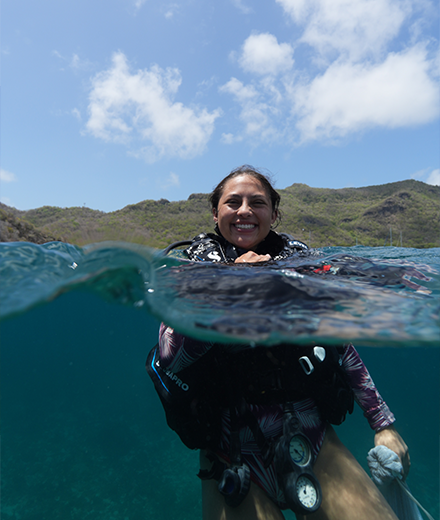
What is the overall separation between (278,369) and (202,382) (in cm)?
68

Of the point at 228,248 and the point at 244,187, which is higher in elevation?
the point at 244,187

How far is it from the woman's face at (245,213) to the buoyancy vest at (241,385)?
129 cm

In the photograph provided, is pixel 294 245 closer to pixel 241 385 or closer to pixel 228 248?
pixel 228 248

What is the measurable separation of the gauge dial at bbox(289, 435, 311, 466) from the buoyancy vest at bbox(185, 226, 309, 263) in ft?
6.17

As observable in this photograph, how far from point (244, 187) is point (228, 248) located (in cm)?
75

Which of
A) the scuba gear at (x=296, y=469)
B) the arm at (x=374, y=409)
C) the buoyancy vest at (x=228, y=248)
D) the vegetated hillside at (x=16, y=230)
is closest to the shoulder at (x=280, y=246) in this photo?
the buoyancy vest at (x=228, y=248)

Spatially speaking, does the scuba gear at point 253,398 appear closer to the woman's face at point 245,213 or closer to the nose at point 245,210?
the woman's face at point 245,213

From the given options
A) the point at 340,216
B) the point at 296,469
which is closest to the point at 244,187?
the point at 296,469

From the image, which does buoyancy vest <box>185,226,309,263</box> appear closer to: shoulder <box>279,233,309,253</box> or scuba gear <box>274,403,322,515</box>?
shoulder <box>279,233,309,253</box>

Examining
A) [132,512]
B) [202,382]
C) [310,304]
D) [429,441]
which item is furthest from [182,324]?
[429,441]

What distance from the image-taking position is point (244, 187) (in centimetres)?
324


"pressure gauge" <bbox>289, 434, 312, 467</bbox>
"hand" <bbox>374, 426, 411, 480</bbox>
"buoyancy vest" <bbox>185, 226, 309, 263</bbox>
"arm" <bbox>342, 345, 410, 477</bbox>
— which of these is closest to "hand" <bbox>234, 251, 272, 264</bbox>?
"buoyancy vest" <bbox>185, 226, 309, 263</bbox>

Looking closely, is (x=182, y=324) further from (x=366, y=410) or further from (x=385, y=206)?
(x=385, y=206)

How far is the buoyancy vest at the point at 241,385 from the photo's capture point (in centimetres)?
223
